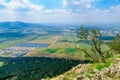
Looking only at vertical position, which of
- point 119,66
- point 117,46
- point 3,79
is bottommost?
point 3,79

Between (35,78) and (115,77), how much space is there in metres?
154

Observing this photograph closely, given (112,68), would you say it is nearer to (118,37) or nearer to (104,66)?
(104,66)

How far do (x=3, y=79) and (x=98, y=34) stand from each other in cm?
Answer: 15752

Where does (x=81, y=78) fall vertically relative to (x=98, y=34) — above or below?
below

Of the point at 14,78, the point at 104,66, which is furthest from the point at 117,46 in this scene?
the point at 14,78

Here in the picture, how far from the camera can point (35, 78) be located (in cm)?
17950

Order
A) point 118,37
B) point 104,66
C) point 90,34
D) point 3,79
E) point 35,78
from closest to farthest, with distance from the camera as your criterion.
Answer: point 104,66 → point 90,34 → point 118,37 → point 35,78 → point 3,79

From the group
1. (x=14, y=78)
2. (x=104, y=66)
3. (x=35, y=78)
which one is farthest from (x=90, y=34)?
(x=14, y=78)

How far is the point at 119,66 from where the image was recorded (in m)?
31.0

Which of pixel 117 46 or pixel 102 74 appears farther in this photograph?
pixel 117 46

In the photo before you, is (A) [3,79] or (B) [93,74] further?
(A) [3,79]

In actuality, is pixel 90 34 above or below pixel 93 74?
above

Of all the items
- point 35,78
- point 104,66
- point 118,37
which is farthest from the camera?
point 35,78

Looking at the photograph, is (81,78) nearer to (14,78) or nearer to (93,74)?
(93,74)
